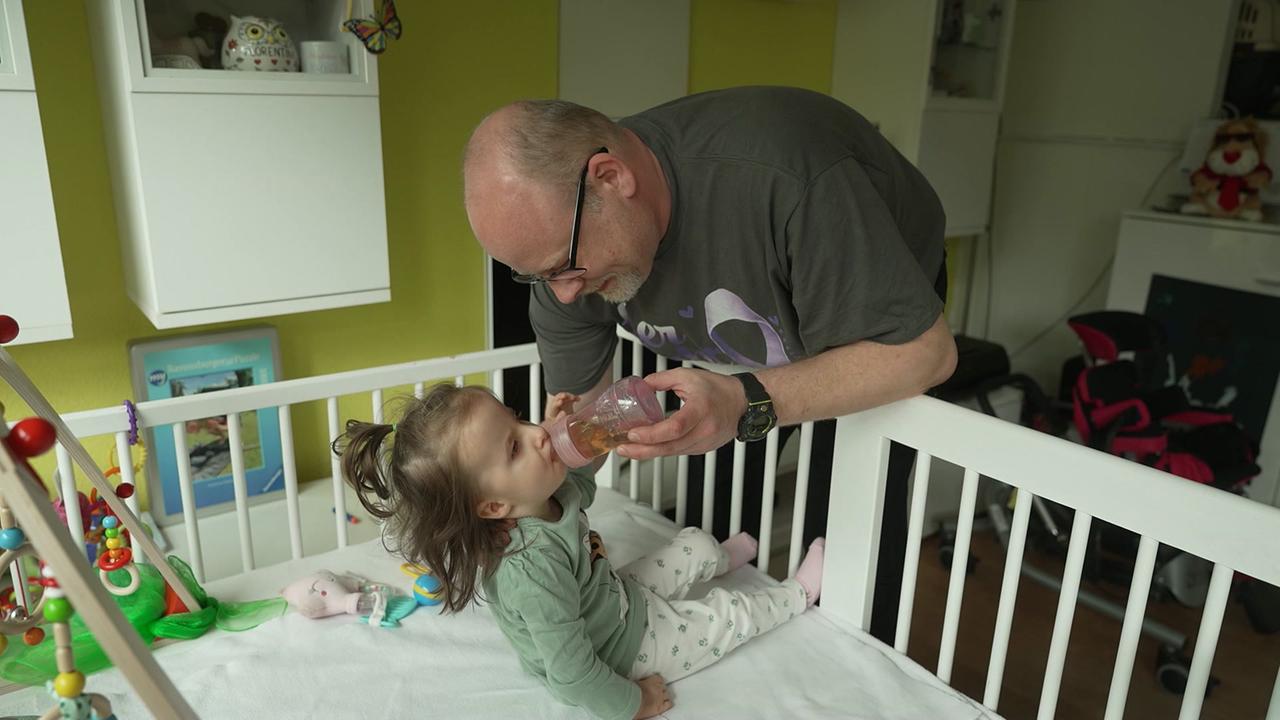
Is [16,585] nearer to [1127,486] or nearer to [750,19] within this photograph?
[1127,486]

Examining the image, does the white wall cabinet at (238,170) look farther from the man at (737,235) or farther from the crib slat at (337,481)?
the man at (737,235)

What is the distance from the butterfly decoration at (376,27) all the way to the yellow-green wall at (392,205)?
0.96 feet

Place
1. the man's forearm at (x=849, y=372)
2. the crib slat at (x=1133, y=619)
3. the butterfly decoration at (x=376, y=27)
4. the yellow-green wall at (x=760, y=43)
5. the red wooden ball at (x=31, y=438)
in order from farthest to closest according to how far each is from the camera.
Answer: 1. the yellow-green wall at (x=760, y=43)
2. the butterfly decoration at (x=376, y=27)
3. the man's forearm at (x=849, y=372)
4. the crib slat at (x=1133, y=619)
5. the red wooden ball at (x=31, y=438)

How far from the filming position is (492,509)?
1.24 m

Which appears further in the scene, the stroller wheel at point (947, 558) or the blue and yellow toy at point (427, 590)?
the stroller wheel at point (947, 558)

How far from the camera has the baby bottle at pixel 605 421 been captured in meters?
1.16

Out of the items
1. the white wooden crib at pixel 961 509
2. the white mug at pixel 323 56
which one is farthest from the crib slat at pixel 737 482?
the white mug at pixel 323 56

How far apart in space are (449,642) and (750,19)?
6.35 ft

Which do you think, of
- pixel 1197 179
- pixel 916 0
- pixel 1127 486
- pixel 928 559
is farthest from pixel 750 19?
pixel 1127 486

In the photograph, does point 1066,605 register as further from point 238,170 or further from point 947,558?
point 947,558

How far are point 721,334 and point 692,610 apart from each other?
42 centimetres

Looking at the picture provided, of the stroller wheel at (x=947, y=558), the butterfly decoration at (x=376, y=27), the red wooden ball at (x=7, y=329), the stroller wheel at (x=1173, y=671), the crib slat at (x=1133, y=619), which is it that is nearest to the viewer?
the red wooden ball at (x=7, y=329)

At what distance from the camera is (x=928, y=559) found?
9.04ft

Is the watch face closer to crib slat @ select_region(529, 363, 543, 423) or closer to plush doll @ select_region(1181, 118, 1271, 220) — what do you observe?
crib slat @ select_region(529, 363, 543, 423)
